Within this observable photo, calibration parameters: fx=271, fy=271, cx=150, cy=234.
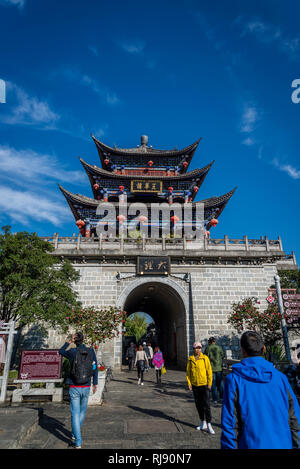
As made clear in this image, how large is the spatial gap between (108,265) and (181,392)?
27.4 ft

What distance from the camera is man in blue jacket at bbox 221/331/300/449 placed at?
1.82 m

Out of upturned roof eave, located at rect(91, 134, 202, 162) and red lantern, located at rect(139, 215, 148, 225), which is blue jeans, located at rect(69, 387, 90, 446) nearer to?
red lantern, located at rect(139, 215, 148, 225)

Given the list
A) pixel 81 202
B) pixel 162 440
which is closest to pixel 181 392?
pixel 162 440

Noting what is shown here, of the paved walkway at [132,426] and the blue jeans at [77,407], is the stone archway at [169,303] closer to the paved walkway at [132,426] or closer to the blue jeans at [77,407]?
the paved walkway at [132,426]

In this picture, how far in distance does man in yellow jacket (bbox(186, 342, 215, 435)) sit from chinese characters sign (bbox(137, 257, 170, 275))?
405 inches

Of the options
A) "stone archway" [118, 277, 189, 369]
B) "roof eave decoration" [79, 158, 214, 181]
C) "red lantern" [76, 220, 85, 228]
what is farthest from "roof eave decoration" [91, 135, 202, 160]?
"stone archway" [118, 277, 189, 369]

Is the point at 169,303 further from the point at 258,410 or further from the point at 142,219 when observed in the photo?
the point at 258,410

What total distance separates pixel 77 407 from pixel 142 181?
18.1 metres

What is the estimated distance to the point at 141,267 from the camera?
50.8 ft

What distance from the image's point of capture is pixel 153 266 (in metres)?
15.5

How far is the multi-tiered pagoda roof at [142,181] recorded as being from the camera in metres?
19.3

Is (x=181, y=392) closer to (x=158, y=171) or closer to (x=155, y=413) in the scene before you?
(x=155, y=413)

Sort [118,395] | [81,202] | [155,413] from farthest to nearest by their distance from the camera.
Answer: [81,202] → [118,395] → [155,413]

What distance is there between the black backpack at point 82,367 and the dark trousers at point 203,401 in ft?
6.80
